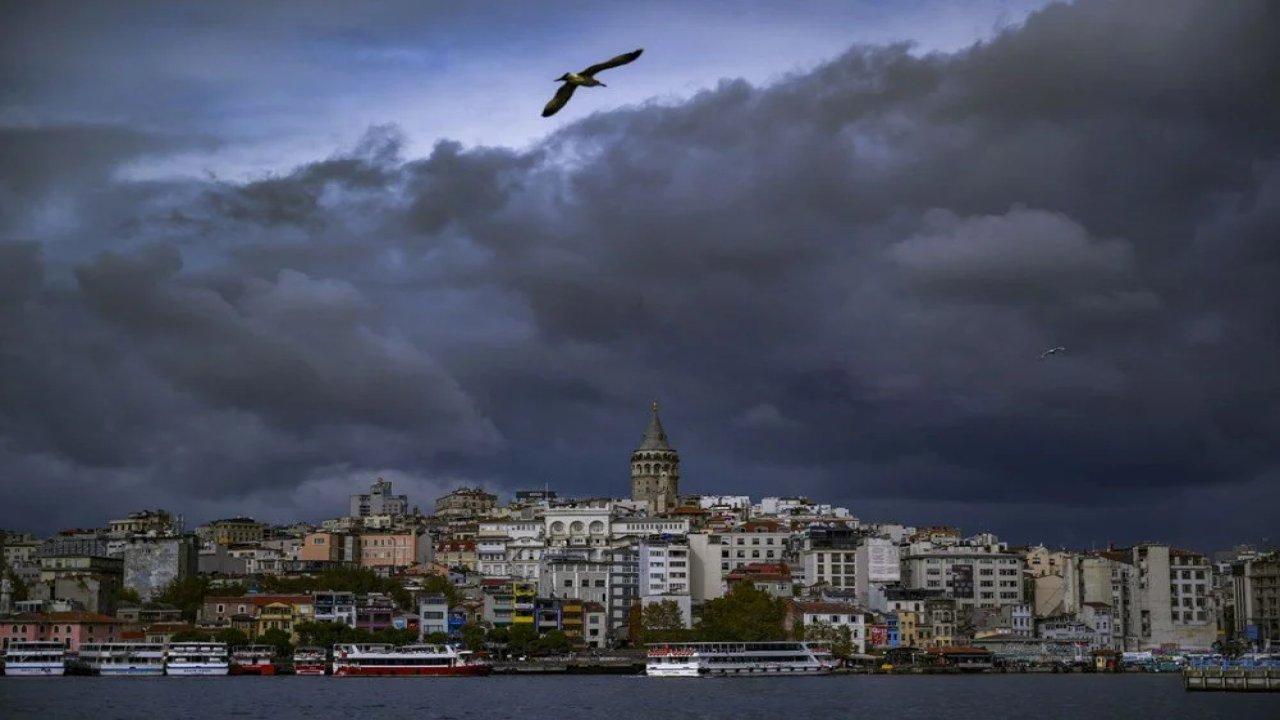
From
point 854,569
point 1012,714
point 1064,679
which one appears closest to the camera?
point 1012,714

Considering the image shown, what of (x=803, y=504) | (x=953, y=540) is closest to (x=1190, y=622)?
(x=953, y=540)

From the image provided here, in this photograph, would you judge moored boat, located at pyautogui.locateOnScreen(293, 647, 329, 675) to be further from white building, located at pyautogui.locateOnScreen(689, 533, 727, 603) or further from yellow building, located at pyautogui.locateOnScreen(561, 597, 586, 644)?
white building, located at pyautogui.locateOnScreen(689, 533, 727, 603)

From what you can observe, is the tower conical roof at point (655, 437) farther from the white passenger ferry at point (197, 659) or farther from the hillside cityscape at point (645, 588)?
the white passenger ferry at point (197, 659)

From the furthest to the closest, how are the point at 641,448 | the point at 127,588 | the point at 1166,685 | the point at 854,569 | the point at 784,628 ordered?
the point at 641,448, the point at 127,588, the point at 854,569, the point at 784,628, the point at 1166,685

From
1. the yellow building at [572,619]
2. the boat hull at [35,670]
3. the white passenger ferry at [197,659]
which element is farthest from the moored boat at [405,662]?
the boat hull at [35,670]

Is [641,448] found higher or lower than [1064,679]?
higher

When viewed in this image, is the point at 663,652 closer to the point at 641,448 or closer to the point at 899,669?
the point at 899,669
